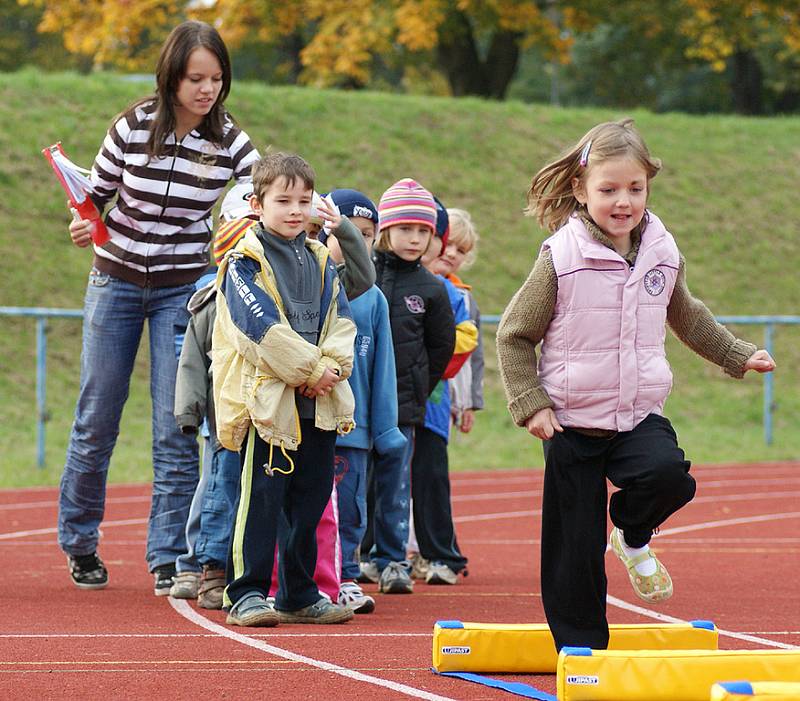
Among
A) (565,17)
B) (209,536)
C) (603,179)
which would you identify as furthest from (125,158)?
(565,17)

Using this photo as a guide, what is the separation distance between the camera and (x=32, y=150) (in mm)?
20250

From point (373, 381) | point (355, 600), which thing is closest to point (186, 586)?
point (355, 600)

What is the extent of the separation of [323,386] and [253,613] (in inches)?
36.6

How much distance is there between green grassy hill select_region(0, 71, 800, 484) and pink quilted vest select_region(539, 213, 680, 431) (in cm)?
925

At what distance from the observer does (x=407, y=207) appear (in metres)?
7.32

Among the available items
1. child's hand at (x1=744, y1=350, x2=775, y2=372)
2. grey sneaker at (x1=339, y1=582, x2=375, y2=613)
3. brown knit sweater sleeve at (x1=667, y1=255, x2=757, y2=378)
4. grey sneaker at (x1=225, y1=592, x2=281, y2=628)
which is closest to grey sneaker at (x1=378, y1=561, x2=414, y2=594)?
grey sneaker at (x1=339, y1=582, x2=375, y2=613)

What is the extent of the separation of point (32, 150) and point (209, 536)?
1466cm

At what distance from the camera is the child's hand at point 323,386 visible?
578cm

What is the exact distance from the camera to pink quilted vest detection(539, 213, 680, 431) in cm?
478

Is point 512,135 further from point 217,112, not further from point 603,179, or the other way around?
point 603,179

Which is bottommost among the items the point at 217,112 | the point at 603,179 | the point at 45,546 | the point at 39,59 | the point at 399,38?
the point at 45,546

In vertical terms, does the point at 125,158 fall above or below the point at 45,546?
above

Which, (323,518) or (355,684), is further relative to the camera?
(323,518)

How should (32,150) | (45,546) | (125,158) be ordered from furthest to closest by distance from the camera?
(32,150) < (45,546) < (125,158)
